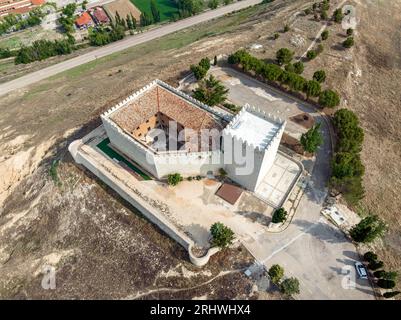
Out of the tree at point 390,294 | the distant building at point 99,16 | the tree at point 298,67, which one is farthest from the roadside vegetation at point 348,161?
the distant building at point 99,16

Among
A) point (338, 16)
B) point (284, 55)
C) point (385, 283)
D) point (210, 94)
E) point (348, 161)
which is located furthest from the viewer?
point (338, 16)

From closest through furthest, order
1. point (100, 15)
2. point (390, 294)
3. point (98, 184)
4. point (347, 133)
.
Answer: point (390, 294), point (98, 184), point (347, 133), point (100, 15)

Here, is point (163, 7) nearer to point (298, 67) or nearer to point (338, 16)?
point (338, 16)

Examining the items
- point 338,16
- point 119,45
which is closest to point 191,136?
point 338,16

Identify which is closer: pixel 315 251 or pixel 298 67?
pixel 315 251

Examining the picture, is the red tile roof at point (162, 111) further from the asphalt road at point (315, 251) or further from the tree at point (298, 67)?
the tree at point (298, 67)
